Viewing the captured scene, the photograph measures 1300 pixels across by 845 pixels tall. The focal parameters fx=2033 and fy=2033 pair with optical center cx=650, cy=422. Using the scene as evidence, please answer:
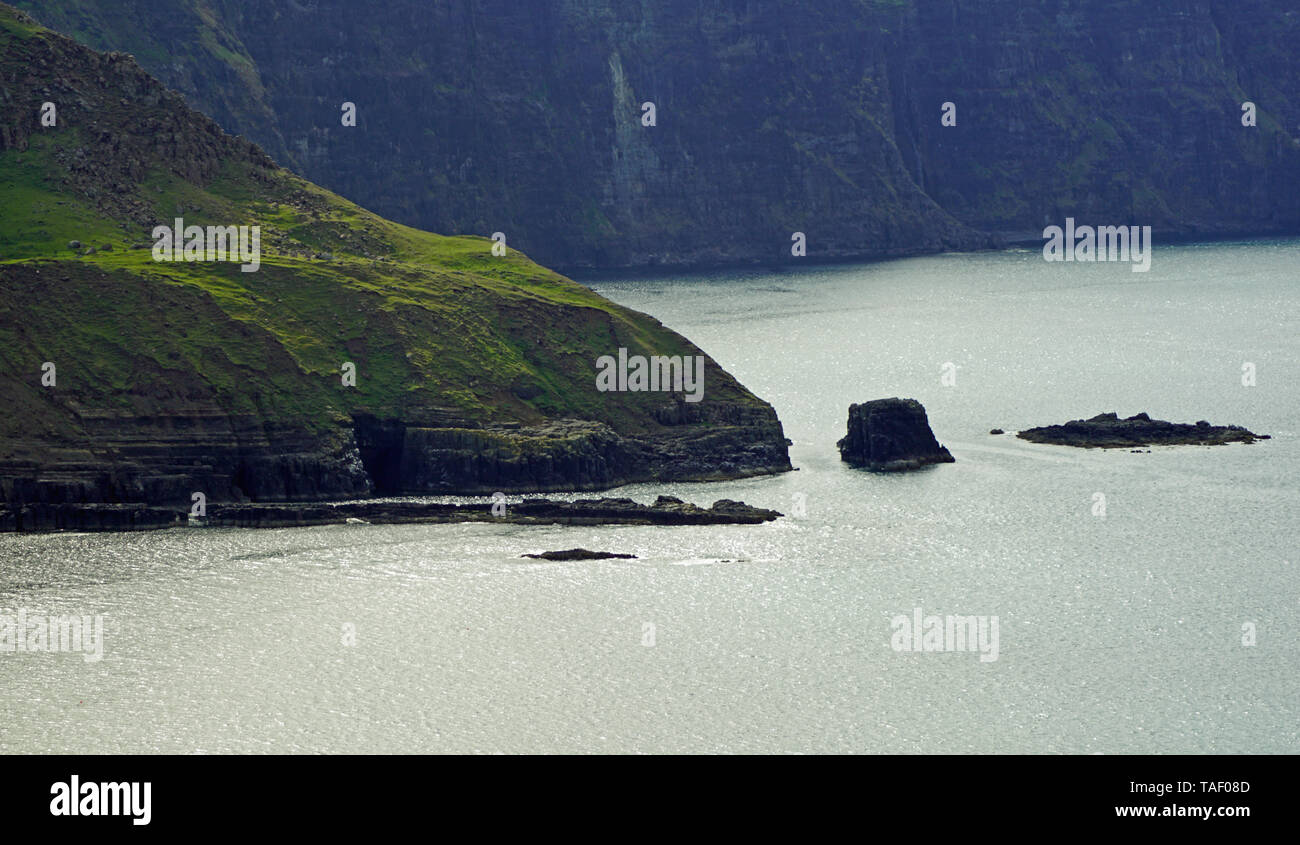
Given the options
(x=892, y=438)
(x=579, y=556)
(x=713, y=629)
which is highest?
(x=892, y=438)

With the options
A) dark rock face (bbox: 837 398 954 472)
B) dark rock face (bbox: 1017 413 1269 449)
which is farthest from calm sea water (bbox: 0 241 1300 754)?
dark rock face (bbox: 1017 413 1269 449)

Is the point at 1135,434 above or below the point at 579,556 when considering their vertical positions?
above

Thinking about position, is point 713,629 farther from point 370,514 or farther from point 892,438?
point 892,438

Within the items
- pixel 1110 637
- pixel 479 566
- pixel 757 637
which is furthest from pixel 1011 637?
pixel 479 566

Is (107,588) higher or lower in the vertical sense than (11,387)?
lower

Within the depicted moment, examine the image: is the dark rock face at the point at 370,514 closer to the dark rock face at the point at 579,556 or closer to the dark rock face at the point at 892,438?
the dark rock face at the point at 579,556

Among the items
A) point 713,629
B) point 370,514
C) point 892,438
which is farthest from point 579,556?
point 892,438
